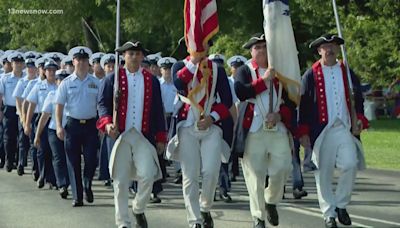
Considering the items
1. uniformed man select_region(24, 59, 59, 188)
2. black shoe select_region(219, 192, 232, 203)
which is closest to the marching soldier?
black shoe select_region(219, 192, 232, 203)

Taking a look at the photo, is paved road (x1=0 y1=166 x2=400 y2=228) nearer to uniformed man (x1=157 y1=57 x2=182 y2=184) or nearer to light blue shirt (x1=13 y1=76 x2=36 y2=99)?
uniformed man (x1=157 y1=57 x2=182 y2=184)

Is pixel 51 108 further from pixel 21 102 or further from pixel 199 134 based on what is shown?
pixel 199 134

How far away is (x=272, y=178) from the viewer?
418 inches

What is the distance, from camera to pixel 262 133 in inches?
418

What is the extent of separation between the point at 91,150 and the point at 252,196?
12.1 ft

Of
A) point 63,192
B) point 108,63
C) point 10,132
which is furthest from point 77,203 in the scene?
point 10,132

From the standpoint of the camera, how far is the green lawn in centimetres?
2084

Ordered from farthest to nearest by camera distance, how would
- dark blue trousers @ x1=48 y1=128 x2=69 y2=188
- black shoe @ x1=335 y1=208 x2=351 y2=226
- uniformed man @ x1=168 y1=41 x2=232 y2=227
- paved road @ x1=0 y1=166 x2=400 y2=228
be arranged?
1. dark blue trousers @ x1=48 y1=128 x2=69 y2=188
2. paved road @ x1=0 y1=166 x2=400 y2=228
3. black shoe @ x1=335 y1=208 x2=351 y2=226
4. uniformed man @ x1=168 y1=41 x2=232 y2=227

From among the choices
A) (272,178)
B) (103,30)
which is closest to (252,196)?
(272,178)

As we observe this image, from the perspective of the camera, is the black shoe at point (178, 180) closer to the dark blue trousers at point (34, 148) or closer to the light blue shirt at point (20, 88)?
the dark blue trousers at point (34, 148)

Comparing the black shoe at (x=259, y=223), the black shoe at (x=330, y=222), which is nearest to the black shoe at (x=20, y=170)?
the black shoe at (x=259, y=223)

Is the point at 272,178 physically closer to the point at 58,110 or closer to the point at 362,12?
the point at 58,110

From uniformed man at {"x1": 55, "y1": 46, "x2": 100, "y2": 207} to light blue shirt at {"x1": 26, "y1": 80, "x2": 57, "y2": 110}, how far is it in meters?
2.30

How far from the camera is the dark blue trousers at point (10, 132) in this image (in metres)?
19.5
